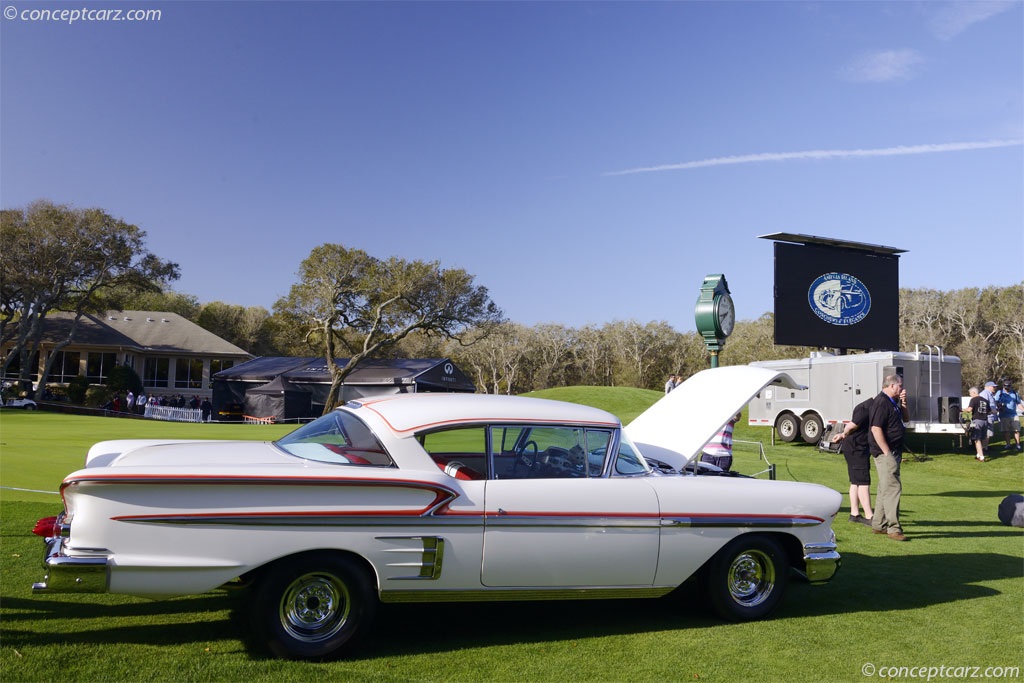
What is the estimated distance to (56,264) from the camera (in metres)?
39.9

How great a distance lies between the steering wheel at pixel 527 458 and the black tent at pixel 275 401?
32.7 metres

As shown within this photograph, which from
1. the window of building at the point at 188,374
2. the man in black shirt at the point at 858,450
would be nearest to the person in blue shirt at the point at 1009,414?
the man in black shirt at the point at 858,450

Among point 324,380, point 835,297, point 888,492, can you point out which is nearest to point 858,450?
point 888,492

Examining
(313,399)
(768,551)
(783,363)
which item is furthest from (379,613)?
(313,399)

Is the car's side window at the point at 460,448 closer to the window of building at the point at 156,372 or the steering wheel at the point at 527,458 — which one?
the steering wheel at the point at 527,458

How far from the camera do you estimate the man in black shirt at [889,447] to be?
28.1ft

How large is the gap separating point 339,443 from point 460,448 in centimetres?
75

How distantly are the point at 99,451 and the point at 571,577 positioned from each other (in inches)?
117

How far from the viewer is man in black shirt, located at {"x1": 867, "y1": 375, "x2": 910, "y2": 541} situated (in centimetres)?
857

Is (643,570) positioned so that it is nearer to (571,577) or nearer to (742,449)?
(571,577)

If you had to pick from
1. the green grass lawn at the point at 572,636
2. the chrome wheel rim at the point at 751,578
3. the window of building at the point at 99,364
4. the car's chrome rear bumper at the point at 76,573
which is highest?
the window of building at the point at 99,364

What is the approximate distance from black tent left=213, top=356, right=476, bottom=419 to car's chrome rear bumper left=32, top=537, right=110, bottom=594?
3321 cm

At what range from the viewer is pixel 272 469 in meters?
4.24

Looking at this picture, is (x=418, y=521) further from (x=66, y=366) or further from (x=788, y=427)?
(x=66, y=366)
